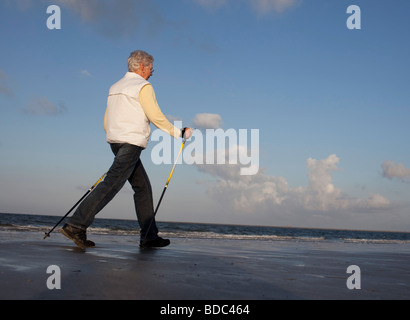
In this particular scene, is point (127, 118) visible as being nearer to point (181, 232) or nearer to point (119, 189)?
point (119, 189)

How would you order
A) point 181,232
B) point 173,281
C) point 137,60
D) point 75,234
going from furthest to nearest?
point 181,232
point 137,60
point 75,234
point 173,281

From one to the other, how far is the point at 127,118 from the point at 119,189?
2.84 feet

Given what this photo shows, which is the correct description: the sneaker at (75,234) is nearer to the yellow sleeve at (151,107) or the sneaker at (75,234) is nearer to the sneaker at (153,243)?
the sneaker at (153,243)

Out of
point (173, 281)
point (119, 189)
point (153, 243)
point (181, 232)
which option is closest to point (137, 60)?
point (119, 189)

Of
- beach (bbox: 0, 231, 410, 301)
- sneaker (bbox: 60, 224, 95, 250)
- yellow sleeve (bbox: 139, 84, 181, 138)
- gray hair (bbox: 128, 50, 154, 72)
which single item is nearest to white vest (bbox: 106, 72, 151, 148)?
yellow sleeve (bbox: 139, 84, 181, 138)

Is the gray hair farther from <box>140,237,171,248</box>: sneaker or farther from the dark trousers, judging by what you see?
<box>140,237,171,248</box>: sneaker

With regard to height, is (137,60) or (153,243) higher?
(137,60)

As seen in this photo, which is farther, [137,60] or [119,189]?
[137,60]

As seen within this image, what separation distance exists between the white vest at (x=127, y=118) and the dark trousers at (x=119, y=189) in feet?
0.32

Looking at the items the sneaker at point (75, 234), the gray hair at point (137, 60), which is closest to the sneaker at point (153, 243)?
the sneaker at point (75, 234)

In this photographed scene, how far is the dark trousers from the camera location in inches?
173

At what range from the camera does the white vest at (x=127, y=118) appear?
184 inches

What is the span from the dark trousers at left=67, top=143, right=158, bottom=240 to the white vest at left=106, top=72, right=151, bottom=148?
3.8 inches

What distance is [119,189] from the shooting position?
4625mm
